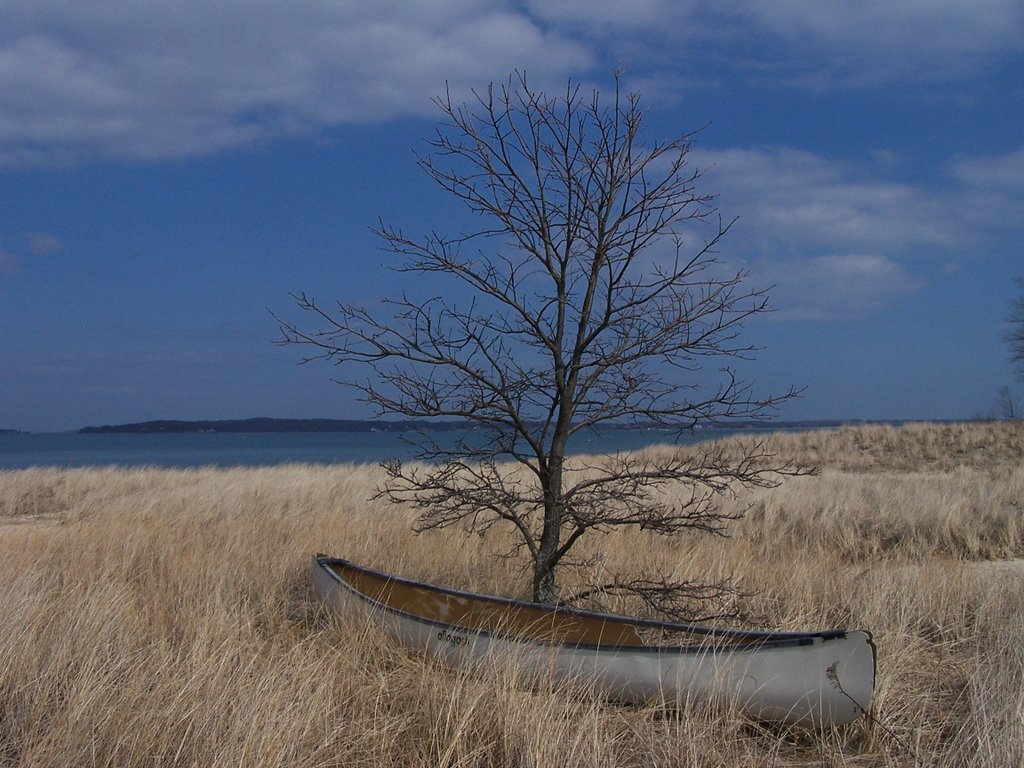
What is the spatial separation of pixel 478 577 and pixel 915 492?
10035 mm

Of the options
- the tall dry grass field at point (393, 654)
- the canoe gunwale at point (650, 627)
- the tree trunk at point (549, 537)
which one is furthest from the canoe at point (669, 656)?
the tree trunk at point (549, 537)

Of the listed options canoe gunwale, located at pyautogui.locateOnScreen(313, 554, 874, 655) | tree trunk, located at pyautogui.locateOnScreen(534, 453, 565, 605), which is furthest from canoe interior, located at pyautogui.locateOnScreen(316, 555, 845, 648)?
tree trunk, located at pyautogui.locateOnScreen(534, 453, 565, 605)

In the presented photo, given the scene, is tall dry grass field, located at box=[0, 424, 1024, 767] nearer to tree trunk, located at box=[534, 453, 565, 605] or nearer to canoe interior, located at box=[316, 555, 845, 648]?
canoe interior, located at box=[316, 555, 845, 648]

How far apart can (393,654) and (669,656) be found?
2.04m

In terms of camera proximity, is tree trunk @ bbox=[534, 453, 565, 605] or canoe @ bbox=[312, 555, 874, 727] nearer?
canoe @ bbox=[312, 555, 874, 727]

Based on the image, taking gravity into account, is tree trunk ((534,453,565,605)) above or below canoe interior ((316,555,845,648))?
above

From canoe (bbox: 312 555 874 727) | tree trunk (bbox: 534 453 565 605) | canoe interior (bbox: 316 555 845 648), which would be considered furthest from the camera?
tree trunk (bbox: 534 453 565 605)

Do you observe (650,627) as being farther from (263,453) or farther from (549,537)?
(263,453)

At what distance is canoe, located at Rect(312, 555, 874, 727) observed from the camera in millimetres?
4598

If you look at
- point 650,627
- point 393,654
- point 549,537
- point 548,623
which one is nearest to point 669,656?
point 650,627

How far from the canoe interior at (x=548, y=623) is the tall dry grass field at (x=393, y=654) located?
1.42ft

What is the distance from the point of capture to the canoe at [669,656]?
4.60 meters

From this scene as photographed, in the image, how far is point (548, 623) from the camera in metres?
5.69

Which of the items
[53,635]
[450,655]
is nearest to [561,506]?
[450,655]
